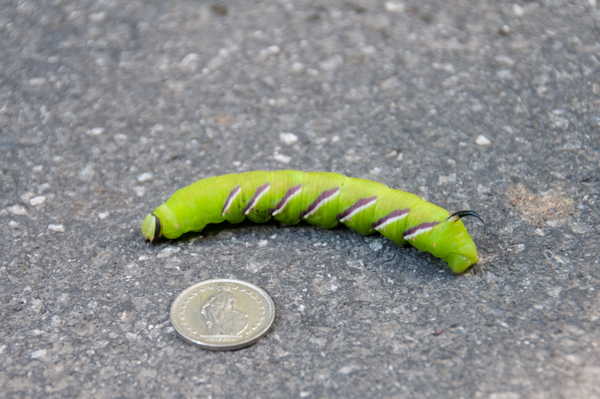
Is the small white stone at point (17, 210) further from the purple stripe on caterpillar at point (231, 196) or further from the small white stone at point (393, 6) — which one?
the small white stone at point (393, 6)

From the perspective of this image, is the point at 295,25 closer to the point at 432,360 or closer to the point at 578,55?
the point at 578,55

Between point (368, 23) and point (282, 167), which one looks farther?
point (368, 23)

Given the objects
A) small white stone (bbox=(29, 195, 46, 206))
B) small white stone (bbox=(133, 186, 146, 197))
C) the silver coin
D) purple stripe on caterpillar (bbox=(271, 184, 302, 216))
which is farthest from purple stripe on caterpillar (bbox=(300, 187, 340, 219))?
small white stone (bbox=(29, 195, 46, 206))

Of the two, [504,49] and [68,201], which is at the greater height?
[504,49]

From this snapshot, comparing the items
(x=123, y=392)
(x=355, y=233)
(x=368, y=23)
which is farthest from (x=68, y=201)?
(x=368, y=23)

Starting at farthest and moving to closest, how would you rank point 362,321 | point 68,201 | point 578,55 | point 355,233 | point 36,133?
point 578,55 < point 36,133 < point 68,201 < point 355,233 < point 362,321

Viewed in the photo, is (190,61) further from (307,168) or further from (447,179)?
(447,179)

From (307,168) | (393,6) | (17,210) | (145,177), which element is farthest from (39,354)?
(393,6)
